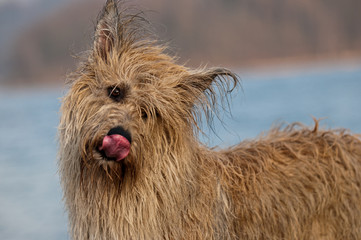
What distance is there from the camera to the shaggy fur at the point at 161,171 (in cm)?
346

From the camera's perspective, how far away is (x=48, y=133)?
57.0ft

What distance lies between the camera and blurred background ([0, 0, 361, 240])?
31.8 feet

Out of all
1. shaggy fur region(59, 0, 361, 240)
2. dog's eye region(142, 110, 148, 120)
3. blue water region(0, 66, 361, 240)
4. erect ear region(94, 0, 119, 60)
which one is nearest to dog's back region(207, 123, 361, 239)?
shaggy fur region(59, 0, 361, 240)

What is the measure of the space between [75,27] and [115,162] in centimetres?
3979

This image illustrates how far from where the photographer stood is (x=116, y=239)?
353cm

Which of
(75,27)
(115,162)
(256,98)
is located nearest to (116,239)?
(115,162)

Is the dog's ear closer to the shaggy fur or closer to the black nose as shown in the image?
the shaggy fur

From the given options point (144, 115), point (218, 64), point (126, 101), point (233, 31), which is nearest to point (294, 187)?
point (144, 115)

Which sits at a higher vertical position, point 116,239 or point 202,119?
point 202,119

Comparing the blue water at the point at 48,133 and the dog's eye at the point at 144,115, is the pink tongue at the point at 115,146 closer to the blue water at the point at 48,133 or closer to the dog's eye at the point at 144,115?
the dog's eye at the point at 144,115

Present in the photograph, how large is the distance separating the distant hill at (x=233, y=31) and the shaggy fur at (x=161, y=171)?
3211 cm

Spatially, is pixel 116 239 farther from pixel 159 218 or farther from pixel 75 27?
pixel 75 27

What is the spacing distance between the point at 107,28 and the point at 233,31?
4370 centimetres

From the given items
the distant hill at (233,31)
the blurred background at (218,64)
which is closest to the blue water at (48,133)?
the blurred background at (218,64)
